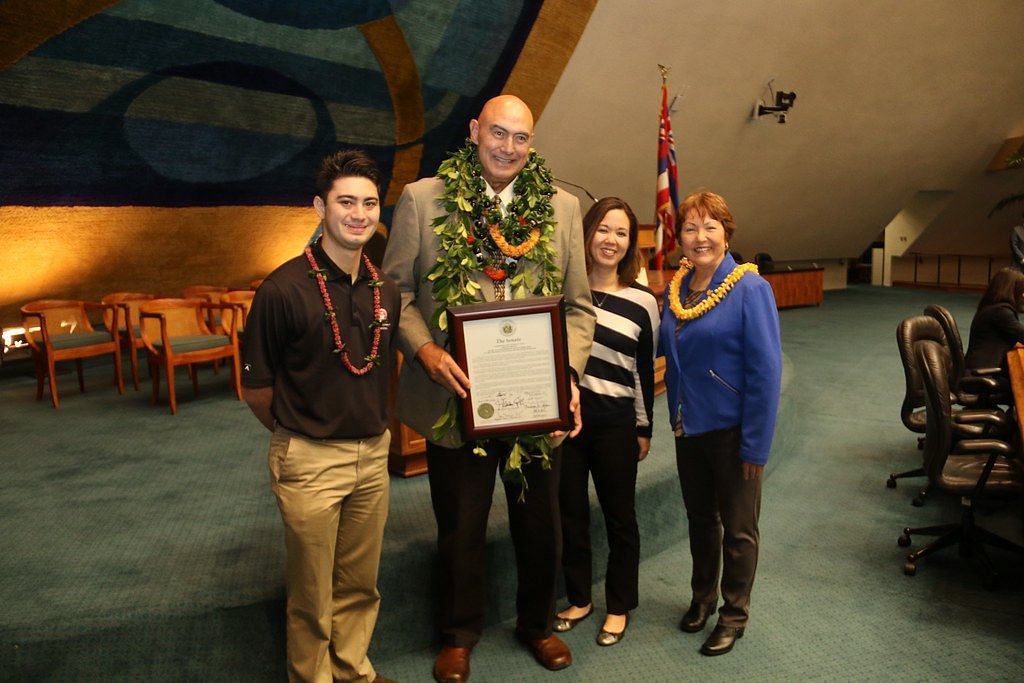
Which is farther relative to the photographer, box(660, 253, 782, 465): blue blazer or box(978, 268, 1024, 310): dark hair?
box(978, 268, 1024, 310): dark hair

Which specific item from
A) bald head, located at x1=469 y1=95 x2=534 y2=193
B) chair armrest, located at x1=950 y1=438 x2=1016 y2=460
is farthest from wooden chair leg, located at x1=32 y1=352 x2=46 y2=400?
chair armrest, located at x1=950 y1=438 x2=1016 y2=460

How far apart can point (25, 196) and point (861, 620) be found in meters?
6.13

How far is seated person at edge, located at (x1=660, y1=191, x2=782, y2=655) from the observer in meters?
2.44

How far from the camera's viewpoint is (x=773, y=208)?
1231 cm

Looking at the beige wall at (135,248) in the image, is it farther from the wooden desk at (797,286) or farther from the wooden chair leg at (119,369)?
the wooden desk at (797,286)

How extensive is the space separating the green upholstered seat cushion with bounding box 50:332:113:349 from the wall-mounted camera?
24.8 ft

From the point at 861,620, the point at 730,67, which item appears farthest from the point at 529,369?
the point at 730,67

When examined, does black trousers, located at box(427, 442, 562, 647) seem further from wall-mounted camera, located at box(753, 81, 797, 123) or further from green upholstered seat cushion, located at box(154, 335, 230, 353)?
wall-mounted camera, located at box(753, 81, 797, 123)

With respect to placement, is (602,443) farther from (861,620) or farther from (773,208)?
(773,208)

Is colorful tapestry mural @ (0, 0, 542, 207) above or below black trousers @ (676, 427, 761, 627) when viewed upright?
above

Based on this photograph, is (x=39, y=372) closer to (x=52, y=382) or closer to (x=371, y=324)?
(x=52, y=382)

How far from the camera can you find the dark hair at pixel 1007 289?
4625mm

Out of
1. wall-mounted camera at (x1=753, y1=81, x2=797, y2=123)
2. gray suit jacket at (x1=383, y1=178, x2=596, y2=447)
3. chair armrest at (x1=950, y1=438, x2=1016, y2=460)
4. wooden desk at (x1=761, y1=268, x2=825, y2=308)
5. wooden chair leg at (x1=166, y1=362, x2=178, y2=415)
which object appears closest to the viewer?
gray suit jacket at (x1=383, y1=178, x2=596, y2=447)

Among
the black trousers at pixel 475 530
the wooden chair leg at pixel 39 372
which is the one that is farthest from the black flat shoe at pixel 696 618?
the wooden chair leg at pixel 39 372
